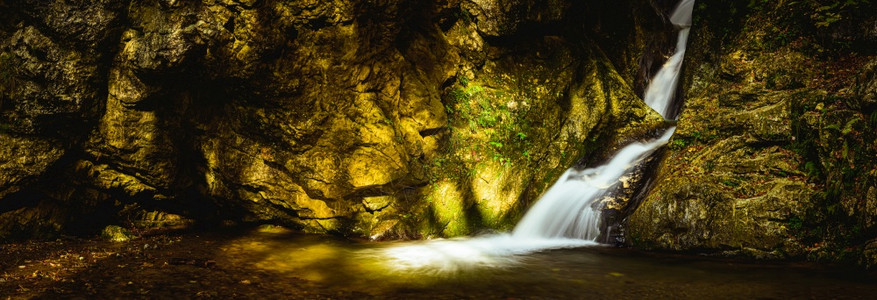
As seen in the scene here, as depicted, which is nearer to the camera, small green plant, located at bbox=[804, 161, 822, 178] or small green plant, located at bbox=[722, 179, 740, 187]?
small green plant, located at bbox=[804, 161, 822, 178]

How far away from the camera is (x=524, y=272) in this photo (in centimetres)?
633

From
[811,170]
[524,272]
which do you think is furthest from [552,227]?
[811,170]

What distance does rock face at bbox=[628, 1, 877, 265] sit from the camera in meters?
6.09

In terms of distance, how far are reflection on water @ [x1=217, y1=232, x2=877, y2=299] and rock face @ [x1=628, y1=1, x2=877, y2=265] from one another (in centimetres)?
54

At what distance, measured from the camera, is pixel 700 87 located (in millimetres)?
11297

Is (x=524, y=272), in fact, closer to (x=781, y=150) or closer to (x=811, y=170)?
(x=811, y=170)

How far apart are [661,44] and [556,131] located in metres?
6.19

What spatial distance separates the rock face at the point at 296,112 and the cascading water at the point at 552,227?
0.43 m

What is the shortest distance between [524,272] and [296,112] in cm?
515

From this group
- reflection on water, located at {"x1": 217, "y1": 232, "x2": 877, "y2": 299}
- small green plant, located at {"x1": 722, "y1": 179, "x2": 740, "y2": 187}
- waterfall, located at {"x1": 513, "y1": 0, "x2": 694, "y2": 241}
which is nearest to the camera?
reflection on water, located at {"x1": 217, "y1": 232, "x2": 877, "y2": 299}

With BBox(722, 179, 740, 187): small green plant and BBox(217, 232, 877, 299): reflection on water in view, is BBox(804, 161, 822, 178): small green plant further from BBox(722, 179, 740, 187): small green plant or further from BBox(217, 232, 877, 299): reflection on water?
BBox(217, 232, 877, 299): reflection on water

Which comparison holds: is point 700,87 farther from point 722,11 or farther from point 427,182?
point 427,182

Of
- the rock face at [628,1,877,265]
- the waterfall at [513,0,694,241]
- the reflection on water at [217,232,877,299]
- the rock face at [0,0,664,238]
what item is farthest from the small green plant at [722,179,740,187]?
the rock face at [0,0,664,238]

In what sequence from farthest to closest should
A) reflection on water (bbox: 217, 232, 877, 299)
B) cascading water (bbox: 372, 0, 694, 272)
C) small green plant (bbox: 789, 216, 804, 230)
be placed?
cascading water (bbox: 372, 0, 694, 272), small green plant (bbox: 789, 216, 804, 230), reflection on water (bbox: 217, 232, 877, 299)
